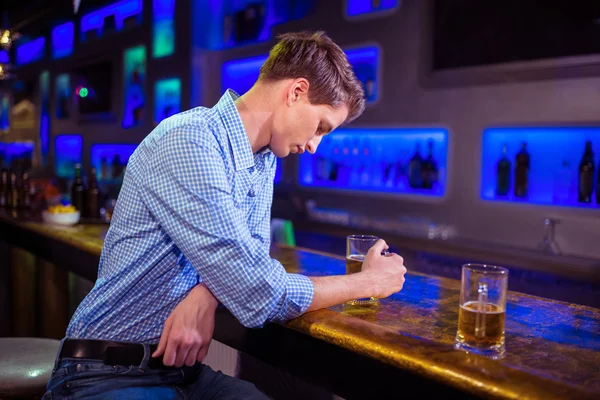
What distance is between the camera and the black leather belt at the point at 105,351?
3.97 feet

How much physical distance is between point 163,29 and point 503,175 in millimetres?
3426

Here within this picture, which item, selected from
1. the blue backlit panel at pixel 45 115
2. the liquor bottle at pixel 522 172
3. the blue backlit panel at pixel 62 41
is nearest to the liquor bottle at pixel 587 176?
the liquor bottle at pixel 522 172

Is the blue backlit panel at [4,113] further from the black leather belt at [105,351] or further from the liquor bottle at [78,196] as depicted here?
the black leather belt at [105,351]

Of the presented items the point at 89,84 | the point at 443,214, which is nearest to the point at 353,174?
the point at 443,214

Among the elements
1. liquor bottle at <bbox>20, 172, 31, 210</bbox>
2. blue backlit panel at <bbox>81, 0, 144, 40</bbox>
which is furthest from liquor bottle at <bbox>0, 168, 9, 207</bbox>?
blue backlit panel at <bbox>81, 0, 144, 40</bbox>

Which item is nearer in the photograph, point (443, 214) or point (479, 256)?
point (479, 256)

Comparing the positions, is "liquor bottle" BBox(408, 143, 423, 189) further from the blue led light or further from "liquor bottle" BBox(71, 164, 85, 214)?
the blue led light

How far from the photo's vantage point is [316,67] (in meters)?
1.30

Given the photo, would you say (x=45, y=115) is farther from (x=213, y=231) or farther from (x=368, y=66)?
(x=213, y=231)

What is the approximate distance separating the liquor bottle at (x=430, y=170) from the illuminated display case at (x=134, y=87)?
9.95 ft

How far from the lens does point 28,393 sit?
1.59 m

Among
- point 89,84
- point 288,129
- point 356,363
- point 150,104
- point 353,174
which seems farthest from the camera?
point 89,84

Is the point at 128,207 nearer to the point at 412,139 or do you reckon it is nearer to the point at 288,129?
the point at 288,129

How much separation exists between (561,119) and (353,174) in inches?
57.8
